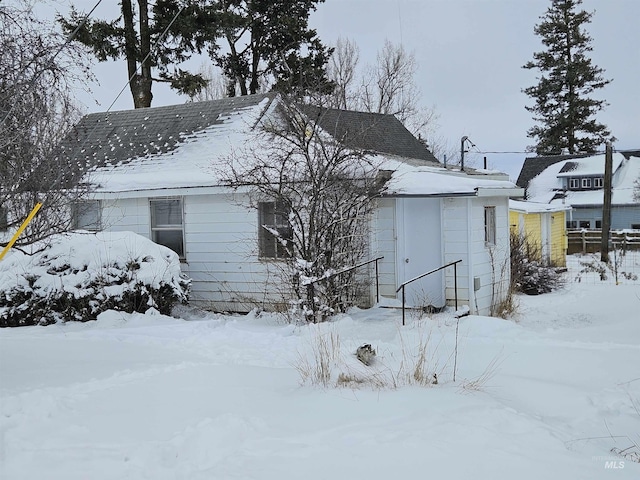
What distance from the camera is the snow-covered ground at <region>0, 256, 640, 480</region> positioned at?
4.85 meters

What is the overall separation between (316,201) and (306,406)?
5.66 m

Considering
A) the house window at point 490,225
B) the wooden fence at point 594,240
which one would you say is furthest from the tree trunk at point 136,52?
the wooden fence at point 594,240

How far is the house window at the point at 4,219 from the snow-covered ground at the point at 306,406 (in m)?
1.55

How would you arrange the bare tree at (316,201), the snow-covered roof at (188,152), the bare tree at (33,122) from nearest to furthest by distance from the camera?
the bare tree at (33,122) < the bare tree at (316,201) < the snow-covered roof at (188,152)

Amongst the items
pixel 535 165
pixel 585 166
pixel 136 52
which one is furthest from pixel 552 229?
pixel 535 165

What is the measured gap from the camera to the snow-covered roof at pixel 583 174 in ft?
129

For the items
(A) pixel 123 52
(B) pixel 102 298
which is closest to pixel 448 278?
(B) pixel 102 298

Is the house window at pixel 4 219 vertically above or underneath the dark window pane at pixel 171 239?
above

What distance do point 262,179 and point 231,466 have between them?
26.2 ft

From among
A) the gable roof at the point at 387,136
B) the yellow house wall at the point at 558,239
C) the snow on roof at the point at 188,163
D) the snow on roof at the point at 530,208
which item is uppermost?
the gable roof at the point at 387,136

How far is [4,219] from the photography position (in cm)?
823

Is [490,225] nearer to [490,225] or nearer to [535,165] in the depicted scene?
[490,225]

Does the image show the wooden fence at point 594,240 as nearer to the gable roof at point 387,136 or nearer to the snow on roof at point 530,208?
the snow on roof at point 530,208

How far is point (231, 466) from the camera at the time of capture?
4773 mm
